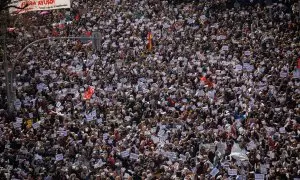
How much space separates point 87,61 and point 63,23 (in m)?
6.37

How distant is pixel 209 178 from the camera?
113ft

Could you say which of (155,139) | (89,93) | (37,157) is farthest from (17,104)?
(155,139)

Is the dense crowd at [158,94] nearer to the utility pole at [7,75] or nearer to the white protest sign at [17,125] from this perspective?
the white protest sign at [17,125]

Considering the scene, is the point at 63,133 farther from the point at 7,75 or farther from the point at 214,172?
the point at 214,172

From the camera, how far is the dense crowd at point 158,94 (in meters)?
35.8

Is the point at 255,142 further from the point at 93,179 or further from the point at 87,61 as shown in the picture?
the point at 87,61

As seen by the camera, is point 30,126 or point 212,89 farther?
point 212,89

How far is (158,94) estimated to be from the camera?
4156cm

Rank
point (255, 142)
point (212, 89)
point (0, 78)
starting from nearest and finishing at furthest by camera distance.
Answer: point (255, 142) < point (212, 89) < point (0, 78)

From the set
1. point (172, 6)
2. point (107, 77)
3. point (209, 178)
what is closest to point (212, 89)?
point (107, 77)

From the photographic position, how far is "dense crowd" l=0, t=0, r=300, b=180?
35.8 meters

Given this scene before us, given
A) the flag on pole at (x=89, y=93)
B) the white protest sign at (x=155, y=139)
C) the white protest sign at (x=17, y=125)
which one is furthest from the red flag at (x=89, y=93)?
the white protest sign at (x=155, y=139)

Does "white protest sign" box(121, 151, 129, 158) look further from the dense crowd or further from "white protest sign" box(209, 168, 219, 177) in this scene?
"white protest sign" box(209, 168, 219, 177)

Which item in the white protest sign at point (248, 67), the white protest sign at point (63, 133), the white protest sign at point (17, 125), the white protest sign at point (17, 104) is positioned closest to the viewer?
the white protest sign at point (63, 133)
